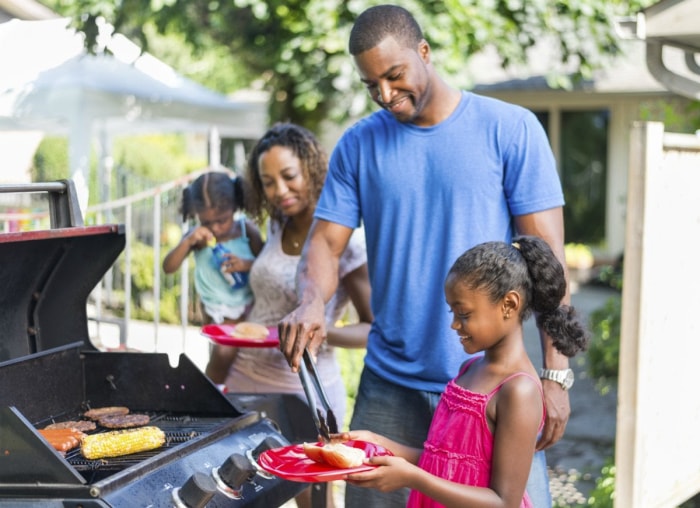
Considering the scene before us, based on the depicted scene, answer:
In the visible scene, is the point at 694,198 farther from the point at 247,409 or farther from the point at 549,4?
the point at 549,4

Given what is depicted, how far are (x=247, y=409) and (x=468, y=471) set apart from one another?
835mm

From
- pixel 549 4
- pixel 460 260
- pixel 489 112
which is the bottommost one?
pixel 460 260

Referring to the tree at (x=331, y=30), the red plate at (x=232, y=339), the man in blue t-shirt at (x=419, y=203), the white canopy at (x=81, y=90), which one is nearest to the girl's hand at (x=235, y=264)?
the red plate at (x=232, y=339)

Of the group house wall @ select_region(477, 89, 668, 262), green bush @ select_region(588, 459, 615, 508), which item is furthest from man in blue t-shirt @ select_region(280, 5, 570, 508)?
house wall @ select_region(477, 89, 668, 262)

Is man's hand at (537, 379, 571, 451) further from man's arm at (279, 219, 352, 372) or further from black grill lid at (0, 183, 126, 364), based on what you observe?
black grill lid at (0, 183, 126, 364)

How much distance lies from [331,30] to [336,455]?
611 cm

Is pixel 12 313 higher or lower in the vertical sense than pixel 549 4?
lower

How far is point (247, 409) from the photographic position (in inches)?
114

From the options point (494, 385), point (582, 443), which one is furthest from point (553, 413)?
point (582, 443)

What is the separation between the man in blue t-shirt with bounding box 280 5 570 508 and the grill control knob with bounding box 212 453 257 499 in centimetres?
39

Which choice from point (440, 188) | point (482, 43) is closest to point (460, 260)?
point (440, 188)

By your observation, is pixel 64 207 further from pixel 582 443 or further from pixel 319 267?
pixel 582 443

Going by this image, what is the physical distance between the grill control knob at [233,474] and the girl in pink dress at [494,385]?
0.83ft

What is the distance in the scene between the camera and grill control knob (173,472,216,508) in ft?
6.98
